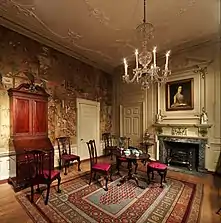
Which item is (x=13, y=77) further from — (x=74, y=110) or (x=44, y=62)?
(x=74, y=110)

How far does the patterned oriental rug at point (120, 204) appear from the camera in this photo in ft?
8.28

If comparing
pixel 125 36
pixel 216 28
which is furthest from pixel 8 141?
pixel 216 28

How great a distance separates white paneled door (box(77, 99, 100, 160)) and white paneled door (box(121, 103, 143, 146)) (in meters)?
1.07

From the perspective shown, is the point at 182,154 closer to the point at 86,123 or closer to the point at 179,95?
the point at 179,95

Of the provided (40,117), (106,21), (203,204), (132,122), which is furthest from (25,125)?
(203,204)

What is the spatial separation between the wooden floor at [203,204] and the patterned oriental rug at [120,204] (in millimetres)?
96

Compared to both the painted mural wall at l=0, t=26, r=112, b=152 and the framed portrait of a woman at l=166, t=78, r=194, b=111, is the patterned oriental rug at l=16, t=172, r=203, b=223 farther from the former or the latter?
the framed portrait of a woman at l=166, t=78, r=194, b=111

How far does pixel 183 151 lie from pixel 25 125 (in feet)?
15.2

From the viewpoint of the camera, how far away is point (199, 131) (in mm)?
4789

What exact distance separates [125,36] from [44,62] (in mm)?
2457

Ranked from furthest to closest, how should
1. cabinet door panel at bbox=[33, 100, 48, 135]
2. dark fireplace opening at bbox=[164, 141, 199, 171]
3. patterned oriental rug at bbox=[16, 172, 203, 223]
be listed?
dark fireplace opening at bbox=[164, 141, 199, 171]
cabinet door panel at bbox=[33, 100, 48, 135]
patterned oriental rug at bbox=[16, 172, 203, 223]

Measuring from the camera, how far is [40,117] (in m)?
4.65

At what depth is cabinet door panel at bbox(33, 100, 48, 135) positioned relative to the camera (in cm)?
453

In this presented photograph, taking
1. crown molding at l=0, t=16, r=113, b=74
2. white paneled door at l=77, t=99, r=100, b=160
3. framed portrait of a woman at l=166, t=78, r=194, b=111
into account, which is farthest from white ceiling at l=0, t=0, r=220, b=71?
white paneled door at l=77, t=99, r=100, b=160
